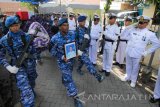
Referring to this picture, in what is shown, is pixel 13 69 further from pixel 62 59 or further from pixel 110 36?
pixel 110 36

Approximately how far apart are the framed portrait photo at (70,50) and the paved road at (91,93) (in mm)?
1204

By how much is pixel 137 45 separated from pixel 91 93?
6.07 ft

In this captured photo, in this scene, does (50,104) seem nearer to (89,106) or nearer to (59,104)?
(59,104)

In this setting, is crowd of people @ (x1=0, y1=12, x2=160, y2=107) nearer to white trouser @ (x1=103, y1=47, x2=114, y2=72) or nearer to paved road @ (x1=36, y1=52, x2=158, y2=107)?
white trouser @ (x1=103, y1=47, x2=114, y2=72)

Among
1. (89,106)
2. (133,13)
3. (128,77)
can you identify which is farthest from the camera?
(133,13)

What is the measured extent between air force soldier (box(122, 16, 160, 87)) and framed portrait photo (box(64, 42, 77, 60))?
1910 millimetres

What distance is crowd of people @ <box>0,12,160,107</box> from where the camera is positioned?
3.96 m

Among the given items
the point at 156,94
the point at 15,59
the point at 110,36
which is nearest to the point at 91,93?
the point at 156,94

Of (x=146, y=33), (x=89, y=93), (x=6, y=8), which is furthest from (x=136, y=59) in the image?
(x=6, y=8)

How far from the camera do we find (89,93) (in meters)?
5.50

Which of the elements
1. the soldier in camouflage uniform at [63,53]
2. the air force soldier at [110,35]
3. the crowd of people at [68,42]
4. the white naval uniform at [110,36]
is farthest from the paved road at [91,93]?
the air force soldier at [110,35]

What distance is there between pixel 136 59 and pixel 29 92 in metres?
3.27

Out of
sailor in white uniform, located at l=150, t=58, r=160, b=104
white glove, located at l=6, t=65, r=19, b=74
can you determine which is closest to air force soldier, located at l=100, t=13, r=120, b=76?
sailor in white uniform, located at l=150, t=58, r=160, b=104

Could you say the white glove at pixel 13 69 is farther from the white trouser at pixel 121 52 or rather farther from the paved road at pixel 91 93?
the white trouser at pixel 121 52
